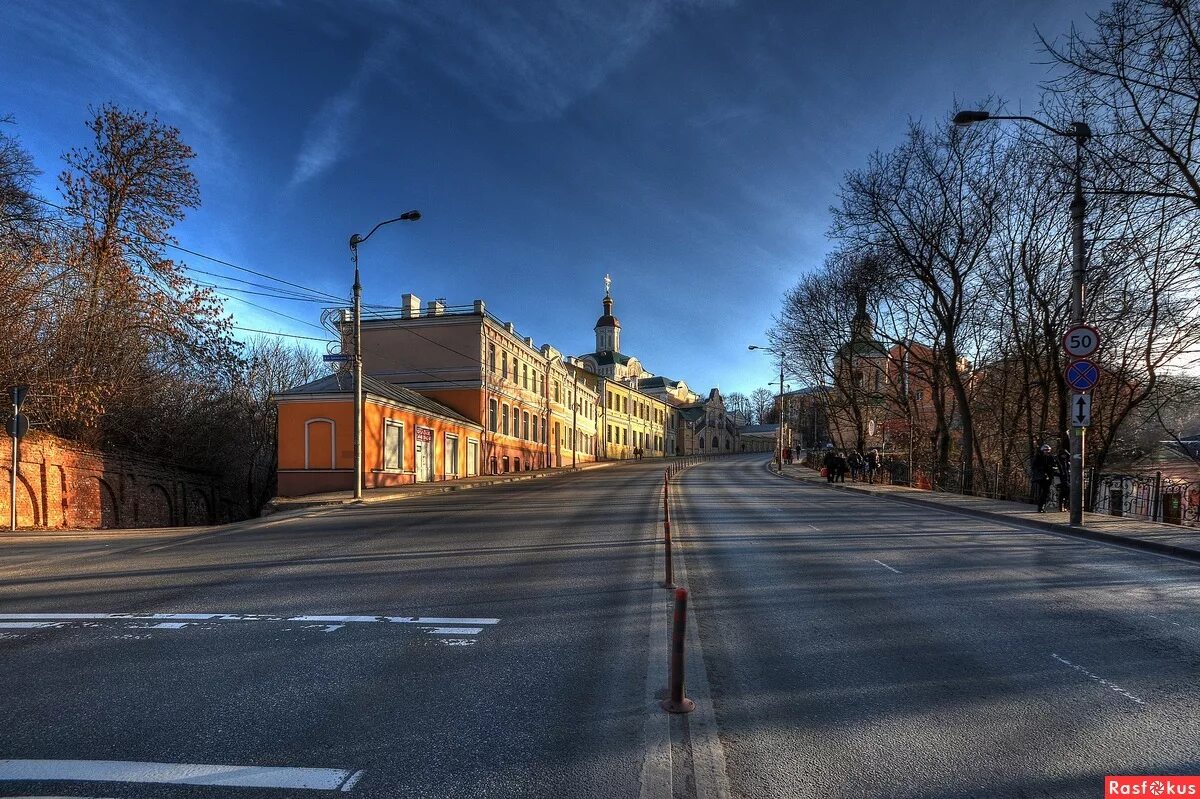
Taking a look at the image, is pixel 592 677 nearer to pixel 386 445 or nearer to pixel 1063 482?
pixel 1063 482

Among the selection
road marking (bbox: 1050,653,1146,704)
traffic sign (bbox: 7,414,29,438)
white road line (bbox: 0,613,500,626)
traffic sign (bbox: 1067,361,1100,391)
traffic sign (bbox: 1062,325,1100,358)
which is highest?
traffic sign (bbox: 1062,325,1100,358)

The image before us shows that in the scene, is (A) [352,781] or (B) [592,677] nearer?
(A) [352,781]

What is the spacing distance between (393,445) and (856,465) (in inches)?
996

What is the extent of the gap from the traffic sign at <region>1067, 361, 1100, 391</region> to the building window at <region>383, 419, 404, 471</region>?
24.2m

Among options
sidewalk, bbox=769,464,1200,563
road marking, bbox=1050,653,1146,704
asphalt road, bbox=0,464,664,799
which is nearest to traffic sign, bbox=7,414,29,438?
asphalt road, bbox=0,464,664,799

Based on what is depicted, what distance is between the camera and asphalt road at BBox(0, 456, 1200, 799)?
3281 millimetres

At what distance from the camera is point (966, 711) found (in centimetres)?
404

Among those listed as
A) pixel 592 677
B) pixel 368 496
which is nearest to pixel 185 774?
pixel 592 677

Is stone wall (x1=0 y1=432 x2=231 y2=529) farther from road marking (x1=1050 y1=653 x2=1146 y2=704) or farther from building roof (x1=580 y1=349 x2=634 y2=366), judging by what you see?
building roof (x1=580 y1=349 x2=634 y2=366)

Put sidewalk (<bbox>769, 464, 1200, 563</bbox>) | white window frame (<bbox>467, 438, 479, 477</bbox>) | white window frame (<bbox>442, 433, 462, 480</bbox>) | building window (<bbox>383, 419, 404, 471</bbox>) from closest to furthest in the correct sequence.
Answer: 1. sidewalk (<bbox>769, 464, 1200, 563</bbox>)
2. building window (<bbox>383, 419, 404, 471</bbox>)
3. white window frame (<bbox>442, 433, 462, 480</bbox>)
4. white window frame (<bbox>467, 438, 479, 477</bbox>)

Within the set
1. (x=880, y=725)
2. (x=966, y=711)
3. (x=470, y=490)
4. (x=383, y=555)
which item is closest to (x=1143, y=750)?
(x=966, y=711)

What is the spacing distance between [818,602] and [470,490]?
2159 centimetres

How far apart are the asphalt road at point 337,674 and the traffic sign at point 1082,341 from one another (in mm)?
9916

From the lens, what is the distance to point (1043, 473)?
1639 centimetres
